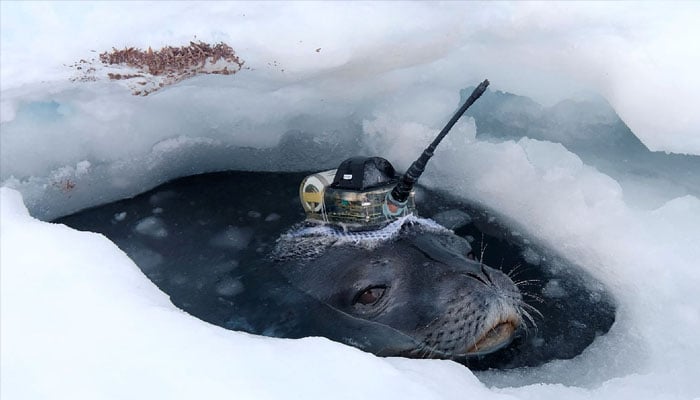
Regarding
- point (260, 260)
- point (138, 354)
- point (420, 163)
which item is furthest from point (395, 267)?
point (138, 354)

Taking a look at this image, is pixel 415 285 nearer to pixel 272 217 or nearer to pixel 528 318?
pixel 528 318

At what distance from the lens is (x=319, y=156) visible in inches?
212

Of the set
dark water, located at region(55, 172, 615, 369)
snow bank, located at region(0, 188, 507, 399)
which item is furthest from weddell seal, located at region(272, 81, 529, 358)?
snow bank, located at region(0, 188, 507, 399)

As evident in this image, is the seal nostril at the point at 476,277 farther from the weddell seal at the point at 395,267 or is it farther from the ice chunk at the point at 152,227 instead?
the ice chunk at the point at 152,227

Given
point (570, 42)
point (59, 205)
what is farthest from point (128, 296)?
point (570, 42)

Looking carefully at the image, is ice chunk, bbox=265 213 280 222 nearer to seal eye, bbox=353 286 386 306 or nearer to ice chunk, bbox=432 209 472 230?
ice chunk, bbox=432 209 472 230

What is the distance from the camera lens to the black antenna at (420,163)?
12.1 feet

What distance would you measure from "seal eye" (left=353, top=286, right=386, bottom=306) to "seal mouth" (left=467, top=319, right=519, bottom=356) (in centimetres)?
57

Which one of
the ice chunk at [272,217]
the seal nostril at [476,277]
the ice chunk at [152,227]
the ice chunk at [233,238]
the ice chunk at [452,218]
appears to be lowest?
the ice chunk at [152,227]

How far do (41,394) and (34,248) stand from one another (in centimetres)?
96

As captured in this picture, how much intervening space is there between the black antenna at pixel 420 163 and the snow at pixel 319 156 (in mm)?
955

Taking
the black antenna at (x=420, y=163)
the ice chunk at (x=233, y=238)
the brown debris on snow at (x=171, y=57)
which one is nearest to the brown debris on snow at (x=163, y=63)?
the brown debris on snow at (x=171, y=57)

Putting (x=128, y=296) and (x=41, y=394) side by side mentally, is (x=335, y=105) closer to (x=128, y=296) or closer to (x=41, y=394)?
(x=128, y=296)

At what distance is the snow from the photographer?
8.37 ft
